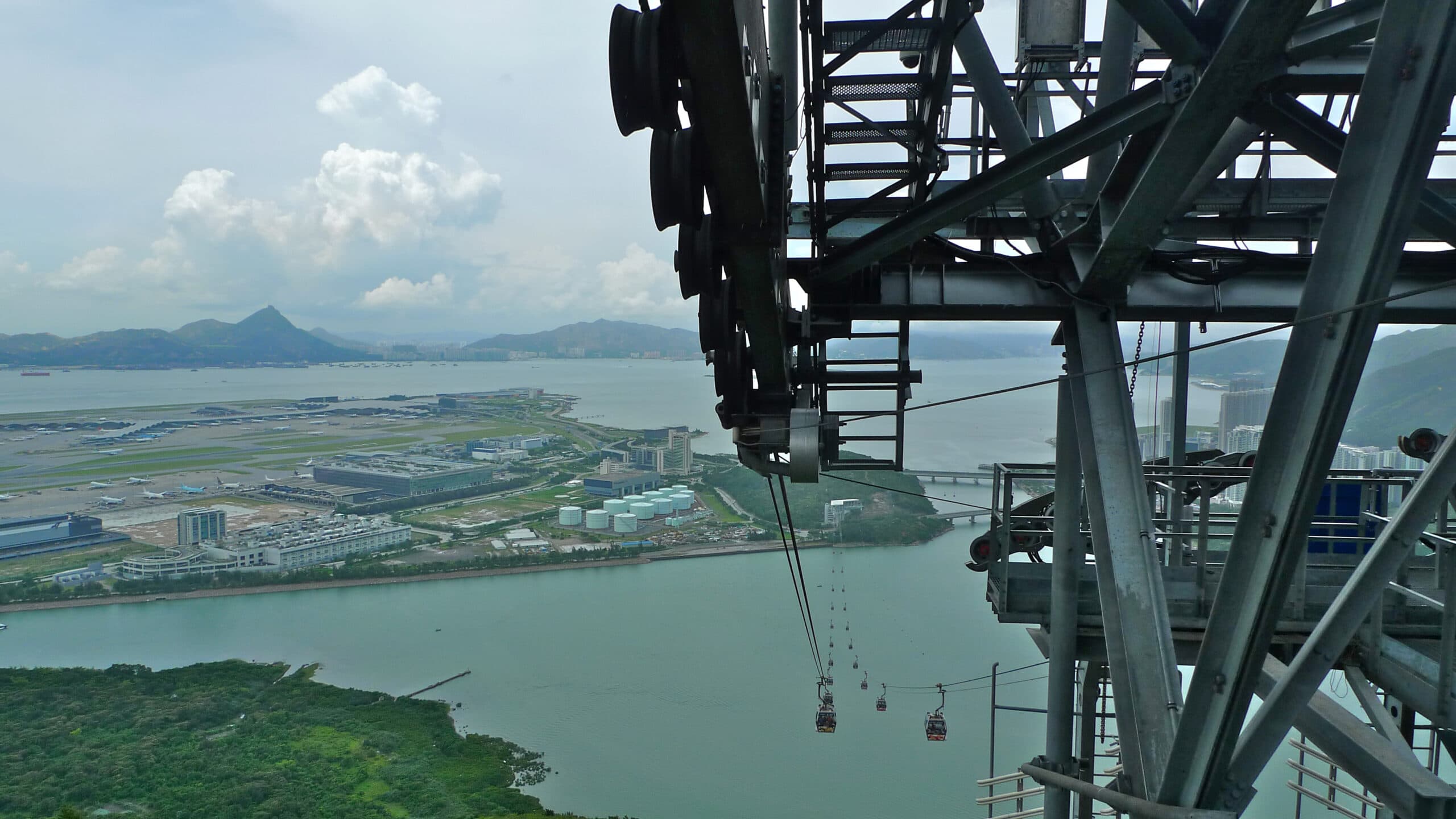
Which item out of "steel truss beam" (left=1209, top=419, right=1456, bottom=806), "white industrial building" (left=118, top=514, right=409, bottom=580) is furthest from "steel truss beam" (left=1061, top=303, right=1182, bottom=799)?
"white industrial building" (left=118, top=514, right=409, bottom=580)

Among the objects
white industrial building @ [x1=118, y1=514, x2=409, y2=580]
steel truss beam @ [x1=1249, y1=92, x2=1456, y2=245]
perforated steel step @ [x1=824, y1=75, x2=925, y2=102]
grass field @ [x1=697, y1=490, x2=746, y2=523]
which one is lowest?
white industrial building @ [x1=118, y1=514, x2=409, y2=580]

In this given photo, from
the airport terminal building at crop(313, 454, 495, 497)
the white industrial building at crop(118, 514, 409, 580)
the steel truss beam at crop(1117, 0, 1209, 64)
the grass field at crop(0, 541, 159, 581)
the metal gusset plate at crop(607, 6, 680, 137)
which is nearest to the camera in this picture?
the metal gusset plate at crop(607, 6, 680, 137)

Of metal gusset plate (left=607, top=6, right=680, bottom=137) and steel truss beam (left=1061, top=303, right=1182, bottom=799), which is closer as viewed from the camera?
metal gusset plate (left=607, top=6, right=680, bottom=137)

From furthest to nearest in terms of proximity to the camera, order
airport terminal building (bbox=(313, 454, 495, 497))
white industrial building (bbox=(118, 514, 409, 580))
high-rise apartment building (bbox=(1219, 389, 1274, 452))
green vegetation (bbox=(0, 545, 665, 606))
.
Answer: airport terminal building (bbox=(313, 454, 495, 497)), white industrial building (bbox=(118, 514, 409, 580)), green vegetation (bbox=(0, 545, 665, 606)), high-rise apartment building (bbox=(1219, 389, 1274, 452))

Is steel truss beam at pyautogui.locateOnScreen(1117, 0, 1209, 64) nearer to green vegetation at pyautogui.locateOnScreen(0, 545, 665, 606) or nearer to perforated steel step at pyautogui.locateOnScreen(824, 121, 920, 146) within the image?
perforated steel step at pyautogui.locateOnScreen(824, 121, 920, 146)

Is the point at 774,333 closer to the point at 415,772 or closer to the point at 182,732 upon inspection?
the point at 415,772

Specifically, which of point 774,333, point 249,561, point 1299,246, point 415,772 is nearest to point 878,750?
point 415,772

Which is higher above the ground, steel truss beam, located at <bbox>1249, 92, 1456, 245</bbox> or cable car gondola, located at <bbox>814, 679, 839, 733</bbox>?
steel truss beam, located at <bbox>1249, 92, 1456, 245</bbox>
